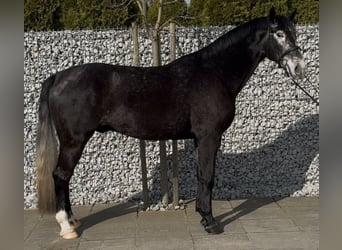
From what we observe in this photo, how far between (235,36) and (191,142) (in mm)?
1585

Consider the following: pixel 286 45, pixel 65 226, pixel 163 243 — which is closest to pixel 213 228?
pixel 163 243

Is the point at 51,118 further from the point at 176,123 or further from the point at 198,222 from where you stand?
the point at 198,222

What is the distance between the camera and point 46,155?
3684 millimetres

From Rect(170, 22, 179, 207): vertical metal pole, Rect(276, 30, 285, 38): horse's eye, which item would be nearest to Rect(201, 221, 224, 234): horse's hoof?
Rect(170, 22, 179, 207): vertical metal pole

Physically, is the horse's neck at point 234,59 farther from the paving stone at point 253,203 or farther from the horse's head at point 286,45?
the paving stone at point 253,203

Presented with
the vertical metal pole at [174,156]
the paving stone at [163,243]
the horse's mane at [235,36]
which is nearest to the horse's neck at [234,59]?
the horse's mane at [235,36]

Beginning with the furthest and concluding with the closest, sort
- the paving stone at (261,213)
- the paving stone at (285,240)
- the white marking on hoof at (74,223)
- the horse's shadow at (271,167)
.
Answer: the horse's shadow at (271,167) → the paving stone at (261,213) → the white marking on hoof at (74,223) → the paving stone at (285,240)

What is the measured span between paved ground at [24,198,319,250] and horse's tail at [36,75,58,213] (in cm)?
37

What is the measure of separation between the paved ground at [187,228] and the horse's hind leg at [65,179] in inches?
4.5

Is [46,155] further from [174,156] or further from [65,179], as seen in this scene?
[174,156]

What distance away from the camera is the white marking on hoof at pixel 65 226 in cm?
370

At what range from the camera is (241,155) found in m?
5.07
